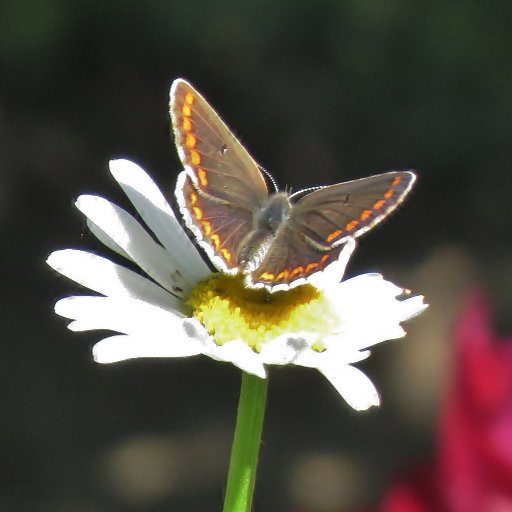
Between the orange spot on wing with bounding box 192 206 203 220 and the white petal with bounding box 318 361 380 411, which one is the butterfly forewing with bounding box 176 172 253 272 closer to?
the orange spot on wing with bounding box 192 206 203 220

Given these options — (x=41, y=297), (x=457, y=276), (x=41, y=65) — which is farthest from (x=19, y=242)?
(x=457, y=276)

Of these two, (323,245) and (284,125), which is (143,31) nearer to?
(284,125)

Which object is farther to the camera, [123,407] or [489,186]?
[489,186]

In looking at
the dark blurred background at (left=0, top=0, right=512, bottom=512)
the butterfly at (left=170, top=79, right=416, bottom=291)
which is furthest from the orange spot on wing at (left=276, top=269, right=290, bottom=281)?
the dark blurred background at (left=0, top=0, right=512, bottom=512)

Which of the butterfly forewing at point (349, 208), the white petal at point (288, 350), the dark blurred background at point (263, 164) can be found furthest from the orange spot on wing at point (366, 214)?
the dark blurred background at point (263, 164)

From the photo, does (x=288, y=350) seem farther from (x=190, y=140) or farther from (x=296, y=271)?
(x=190, y=140)

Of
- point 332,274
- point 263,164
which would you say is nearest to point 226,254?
point 332,274

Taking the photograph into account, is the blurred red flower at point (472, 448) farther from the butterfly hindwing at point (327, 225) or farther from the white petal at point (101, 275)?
the white petal at point (101, 275)

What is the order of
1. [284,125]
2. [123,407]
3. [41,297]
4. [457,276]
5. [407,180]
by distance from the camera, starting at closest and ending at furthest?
[407,180] < [123,407] < [41,297] < [457,276] < [284,125]
